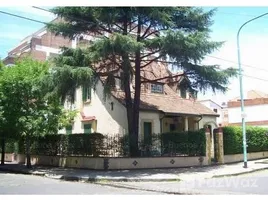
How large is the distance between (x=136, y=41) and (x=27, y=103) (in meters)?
7.92

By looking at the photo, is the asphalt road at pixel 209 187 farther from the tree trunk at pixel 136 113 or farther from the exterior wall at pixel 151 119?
the exterior wall at pixel 151 119

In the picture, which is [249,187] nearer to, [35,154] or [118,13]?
[118,13]

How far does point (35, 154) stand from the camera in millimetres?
26453

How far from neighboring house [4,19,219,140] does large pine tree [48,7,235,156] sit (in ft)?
6.43

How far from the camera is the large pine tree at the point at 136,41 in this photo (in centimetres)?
1761

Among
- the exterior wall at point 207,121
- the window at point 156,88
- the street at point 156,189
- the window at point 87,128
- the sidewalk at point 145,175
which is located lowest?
the street at point 156,189

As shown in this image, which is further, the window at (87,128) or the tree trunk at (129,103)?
the window at (87,128)

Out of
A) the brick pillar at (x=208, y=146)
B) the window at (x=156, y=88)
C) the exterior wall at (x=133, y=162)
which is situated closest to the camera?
the exterior wall at (x=133, y=162)

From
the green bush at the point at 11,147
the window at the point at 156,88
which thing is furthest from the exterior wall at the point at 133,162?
the green bush at the point at 11,147

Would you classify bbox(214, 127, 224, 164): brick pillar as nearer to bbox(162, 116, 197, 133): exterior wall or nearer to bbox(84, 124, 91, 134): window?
bbox(162, 116, 197, 133): exterior wall

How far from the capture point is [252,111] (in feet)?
160

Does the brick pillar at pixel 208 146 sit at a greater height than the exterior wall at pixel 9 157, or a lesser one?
greater

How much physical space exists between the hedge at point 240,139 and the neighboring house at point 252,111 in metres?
19.7

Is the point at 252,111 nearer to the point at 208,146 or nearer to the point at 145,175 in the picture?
the point at 208,146
